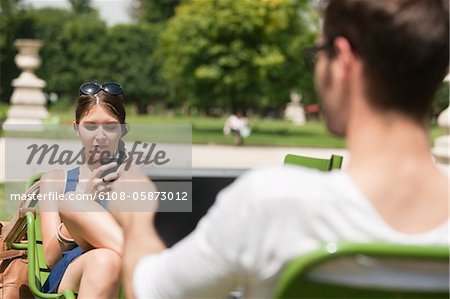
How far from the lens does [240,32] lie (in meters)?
39.0

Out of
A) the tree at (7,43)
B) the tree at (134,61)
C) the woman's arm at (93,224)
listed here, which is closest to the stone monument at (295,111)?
the tree at (134,61)

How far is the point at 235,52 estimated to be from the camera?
3844 centimetres

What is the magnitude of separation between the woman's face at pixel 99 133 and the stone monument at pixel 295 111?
2036 inches

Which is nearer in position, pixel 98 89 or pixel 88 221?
pixel 88 221

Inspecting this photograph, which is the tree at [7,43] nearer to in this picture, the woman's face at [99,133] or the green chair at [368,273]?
the woman's face at [99,133]

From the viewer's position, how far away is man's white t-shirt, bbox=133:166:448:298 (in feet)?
4.26

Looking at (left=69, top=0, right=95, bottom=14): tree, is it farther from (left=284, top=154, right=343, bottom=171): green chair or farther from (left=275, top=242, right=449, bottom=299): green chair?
(left=275, top=242, right=449, bottom=299): green chair

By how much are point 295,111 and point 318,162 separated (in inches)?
2107

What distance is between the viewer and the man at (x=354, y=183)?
1312 millimetres

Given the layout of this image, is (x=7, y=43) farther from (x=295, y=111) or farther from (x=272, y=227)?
(x=272, y=227)

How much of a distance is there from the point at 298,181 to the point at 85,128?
6.38 feet

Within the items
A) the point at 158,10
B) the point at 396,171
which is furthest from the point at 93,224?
the point at 158,10

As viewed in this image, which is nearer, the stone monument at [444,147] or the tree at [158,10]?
the stone monument at [444,147]

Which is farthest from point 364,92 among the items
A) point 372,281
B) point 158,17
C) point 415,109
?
point 158,17
